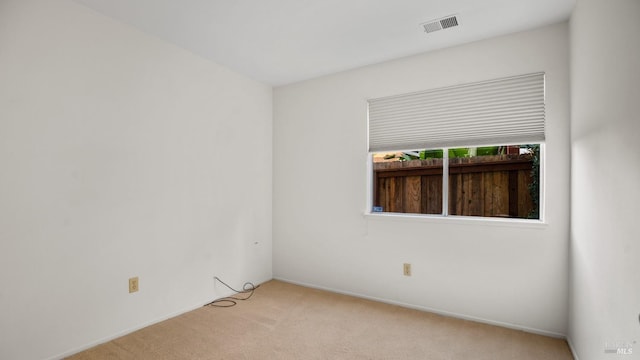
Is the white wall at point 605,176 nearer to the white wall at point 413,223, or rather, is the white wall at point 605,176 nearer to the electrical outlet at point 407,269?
the white wall at point 413,223

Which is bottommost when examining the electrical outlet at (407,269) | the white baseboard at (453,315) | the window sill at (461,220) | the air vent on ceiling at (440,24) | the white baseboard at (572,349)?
the white baseboard at (453,315)

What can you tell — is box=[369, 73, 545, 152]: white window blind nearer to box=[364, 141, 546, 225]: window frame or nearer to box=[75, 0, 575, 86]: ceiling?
box=[364, 141, 546, 225]: window frame

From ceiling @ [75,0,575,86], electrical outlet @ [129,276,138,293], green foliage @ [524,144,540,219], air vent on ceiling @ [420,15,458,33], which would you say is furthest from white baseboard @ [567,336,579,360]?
electrical outlet @ [129,276,138,293]

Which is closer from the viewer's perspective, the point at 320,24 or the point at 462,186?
the point at 320,24

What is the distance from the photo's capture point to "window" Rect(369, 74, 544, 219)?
2729 mm

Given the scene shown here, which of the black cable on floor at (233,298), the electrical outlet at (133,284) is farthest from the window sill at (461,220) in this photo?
the electrical outlet at (133,284)

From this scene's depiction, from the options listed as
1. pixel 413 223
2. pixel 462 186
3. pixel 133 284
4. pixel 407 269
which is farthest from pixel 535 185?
pixel 133 284

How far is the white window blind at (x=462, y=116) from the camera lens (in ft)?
8.75

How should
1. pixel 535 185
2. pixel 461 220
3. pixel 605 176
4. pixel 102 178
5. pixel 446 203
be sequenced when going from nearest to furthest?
1. pixel 605 176
2. pixel 102 178
3. pixel 535 185
4. pixel 461 220
5. pixel 446 203

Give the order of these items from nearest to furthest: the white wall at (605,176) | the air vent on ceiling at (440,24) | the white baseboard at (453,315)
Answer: the white wall at (605,176)
the air vent on ceiling at (440,24)
the white baseboard at (453,315)

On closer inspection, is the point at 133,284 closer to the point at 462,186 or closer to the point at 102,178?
the point at 102,178

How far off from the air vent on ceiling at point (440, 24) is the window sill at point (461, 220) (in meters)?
1.67

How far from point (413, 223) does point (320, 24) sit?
2.02 metres

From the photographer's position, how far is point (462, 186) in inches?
124
